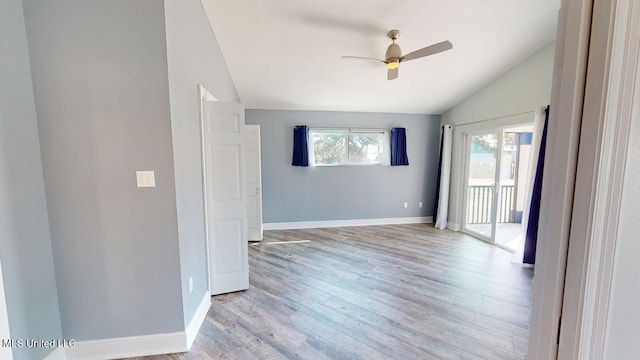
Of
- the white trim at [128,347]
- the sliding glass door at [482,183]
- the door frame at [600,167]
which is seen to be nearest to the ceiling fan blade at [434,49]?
the door frame at [600,167]

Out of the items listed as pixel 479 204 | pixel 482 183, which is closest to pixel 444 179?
pixel 482 183

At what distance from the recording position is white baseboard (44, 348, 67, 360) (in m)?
1.64

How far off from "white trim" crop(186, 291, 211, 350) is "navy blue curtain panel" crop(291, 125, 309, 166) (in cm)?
279

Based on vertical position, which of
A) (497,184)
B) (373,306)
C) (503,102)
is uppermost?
(503,102)

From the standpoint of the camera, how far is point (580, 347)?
570mm

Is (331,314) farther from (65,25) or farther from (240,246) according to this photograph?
Result: (65,25)

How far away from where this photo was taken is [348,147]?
5.03m

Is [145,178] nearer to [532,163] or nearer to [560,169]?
[560,169]

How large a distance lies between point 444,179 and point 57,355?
211 inches

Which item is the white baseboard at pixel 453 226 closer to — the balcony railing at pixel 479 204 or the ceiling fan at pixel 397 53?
the balcony railing at pixel 479 204

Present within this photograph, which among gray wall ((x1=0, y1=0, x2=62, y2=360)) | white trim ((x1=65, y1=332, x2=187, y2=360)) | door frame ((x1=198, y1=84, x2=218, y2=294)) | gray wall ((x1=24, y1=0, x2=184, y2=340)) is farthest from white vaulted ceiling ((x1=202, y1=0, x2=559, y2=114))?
white trim ((x1=65, y1=332, x2=187, y2=360))

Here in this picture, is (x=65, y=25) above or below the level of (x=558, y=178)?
above

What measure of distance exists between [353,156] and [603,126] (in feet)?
15.0

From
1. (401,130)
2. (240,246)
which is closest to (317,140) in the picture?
(401,130)
